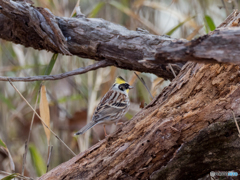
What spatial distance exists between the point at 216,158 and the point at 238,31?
0.70 m

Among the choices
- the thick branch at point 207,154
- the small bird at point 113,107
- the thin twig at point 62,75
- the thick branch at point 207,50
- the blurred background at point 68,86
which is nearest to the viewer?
the thick branch at point 207,50

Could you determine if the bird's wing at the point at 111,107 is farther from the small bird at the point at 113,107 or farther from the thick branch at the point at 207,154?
the thick branch at the point at 207,154

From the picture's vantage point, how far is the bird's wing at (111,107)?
2396mm

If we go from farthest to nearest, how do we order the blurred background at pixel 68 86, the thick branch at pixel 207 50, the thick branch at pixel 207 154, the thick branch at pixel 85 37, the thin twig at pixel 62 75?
the blurred background at pixel 68 86 < the thick branch at pixel 85 37 < the thin twig at pixel 62 75 < the thick branch at pixel 207 154 < the thick branch at pixel 207 50

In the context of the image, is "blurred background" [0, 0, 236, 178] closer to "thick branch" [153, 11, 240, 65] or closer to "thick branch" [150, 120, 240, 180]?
"thick branch" [150, 120, 240, 180]

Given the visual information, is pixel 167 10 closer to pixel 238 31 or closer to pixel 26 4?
pixel 26 4

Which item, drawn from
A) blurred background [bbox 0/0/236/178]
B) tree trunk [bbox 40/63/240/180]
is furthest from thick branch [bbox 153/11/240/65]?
blurred background [bbox 0/0/236/178]

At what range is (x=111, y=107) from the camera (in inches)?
98.6

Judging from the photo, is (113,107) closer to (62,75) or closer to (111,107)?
(111,107)

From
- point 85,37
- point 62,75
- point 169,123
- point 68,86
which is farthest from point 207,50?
point 68,86

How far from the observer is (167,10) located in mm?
3041

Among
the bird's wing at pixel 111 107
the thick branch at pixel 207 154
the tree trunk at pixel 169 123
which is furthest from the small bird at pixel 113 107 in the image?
the thick branch at pixel 207 154

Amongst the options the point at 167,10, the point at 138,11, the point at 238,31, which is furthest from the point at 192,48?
the point at 138,11

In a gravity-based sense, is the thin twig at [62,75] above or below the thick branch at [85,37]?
below
